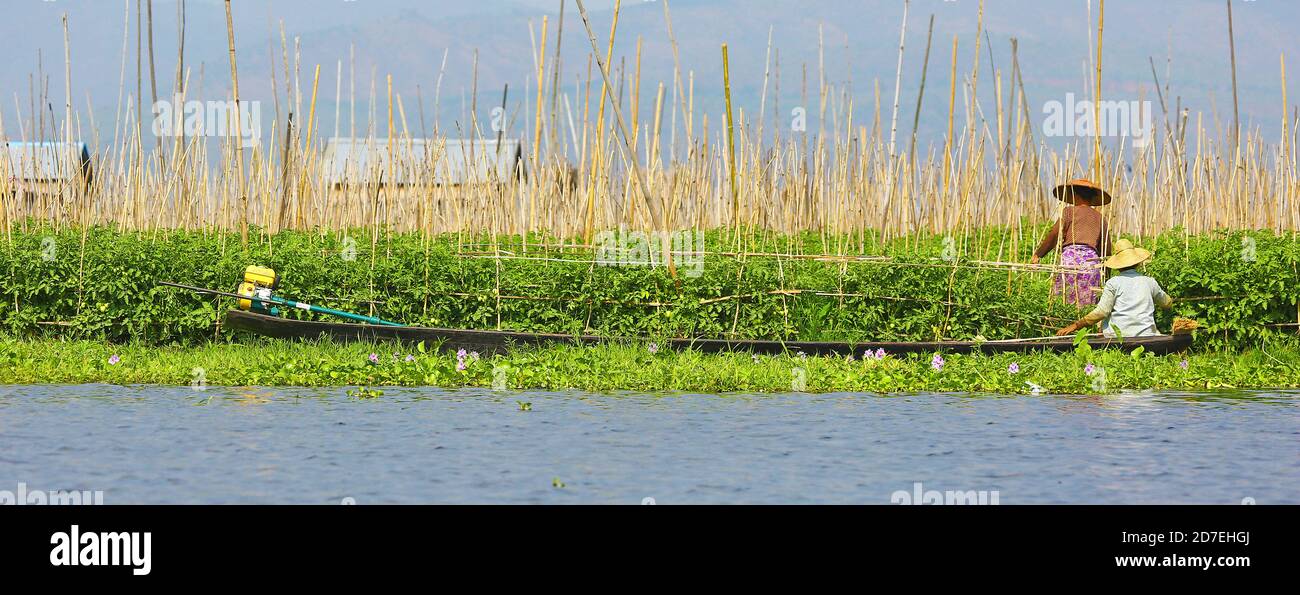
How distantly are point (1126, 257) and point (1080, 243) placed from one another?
41.8 inches

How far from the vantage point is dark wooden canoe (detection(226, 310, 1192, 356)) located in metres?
8.31

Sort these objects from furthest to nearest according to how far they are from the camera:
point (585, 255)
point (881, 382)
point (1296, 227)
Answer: point (1296, 227)
point (585, 255)
point (881, 382)

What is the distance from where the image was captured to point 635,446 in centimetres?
596

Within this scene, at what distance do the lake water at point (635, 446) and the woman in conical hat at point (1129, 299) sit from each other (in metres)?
0.90

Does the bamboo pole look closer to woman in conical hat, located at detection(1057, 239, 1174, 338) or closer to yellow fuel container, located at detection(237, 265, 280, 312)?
yellow fuel container, located at detection(237, 265, 280, 312)

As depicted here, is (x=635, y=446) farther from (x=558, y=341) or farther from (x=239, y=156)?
(x=239, y=156)

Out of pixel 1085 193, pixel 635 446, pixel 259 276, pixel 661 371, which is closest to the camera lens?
pixel 635 446

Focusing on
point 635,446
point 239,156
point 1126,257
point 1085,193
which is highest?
A: point 239,156

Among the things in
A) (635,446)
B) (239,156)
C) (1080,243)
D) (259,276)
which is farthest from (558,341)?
(1080,243)

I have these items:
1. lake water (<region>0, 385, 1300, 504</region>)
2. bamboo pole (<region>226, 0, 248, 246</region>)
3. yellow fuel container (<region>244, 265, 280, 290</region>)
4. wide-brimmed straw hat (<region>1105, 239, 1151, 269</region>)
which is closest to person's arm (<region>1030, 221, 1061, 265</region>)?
wide-brimmed straw hat (<region>1105, 239, 1151, 269</region>)

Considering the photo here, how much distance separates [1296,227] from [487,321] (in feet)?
19.1
